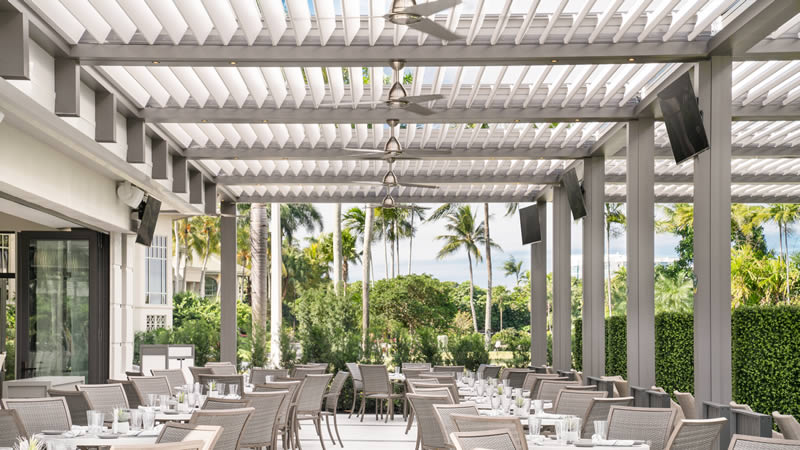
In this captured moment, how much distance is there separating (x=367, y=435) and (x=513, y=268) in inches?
1350

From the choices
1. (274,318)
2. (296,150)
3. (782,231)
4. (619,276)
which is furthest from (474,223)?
(296,150)

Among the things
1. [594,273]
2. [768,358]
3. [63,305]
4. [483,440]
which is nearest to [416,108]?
[483,440]

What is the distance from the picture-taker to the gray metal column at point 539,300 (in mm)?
16406

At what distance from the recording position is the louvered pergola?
23.6 feet

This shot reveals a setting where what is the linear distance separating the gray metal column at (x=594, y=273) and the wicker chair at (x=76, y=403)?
7050mm

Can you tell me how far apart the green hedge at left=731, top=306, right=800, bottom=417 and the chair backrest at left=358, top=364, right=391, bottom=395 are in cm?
579

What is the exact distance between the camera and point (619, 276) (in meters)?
39.8

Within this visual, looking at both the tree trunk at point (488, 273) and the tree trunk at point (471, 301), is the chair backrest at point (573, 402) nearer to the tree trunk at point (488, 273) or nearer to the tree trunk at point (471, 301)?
the tree trunk at point (488, 273)

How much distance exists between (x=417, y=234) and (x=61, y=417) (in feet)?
131

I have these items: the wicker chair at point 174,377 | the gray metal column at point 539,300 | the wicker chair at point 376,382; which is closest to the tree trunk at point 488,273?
the gray metal column at point 539,300

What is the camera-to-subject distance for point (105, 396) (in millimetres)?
8125

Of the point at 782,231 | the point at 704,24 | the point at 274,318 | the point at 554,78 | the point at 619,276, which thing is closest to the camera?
the point at 704,24

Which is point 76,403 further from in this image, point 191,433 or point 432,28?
point 432,28

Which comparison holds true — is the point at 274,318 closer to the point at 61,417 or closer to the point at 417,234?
the point at 61,417
